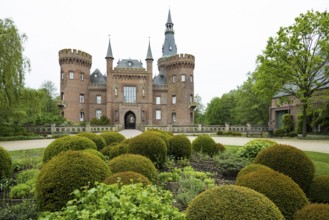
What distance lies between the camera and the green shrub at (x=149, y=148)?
836cm

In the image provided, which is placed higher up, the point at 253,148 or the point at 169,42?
the point at 169,42

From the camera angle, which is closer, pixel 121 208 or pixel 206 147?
pixel 121 208

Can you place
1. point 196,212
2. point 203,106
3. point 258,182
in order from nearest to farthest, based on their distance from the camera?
1. point 196,212
2. point 258,182
3. point 203,106

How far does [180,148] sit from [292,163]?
5.38 metres

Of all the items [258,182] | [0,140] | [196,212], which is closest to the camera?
[196,212]

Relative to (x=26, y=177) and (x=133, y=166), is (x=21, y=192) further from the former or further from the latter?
(x=133, y=166)

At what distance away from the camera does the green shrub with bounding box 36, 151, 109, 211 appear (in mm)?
3984

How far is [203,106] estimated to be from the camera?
83125 mm

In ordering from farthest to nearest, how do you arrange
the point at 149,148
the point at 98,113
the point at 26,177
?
the point at 98,113, the point at 149,148, the point at 26,177

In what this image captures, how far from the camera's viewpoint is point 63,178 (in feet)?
13.2

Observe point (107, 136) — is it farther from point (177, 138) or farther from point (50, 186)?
point (50, 186)

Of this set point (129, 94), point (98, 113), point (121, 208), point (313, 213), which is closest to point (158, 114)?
point (129, 94)

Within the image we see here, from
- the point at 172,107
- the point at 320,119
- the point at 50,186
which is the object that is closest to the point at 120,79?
the point at 172,107

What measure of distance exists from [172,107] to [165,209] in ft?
143
